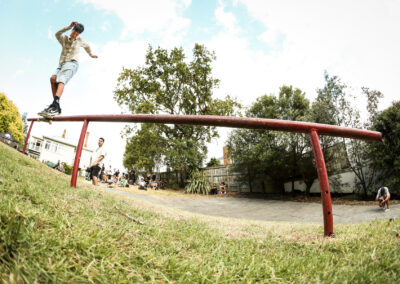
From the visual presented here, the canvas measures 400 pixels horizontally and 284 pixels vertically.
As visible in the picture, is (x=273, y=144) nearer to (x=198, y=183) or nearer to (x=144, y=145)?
(x=198, y=183)

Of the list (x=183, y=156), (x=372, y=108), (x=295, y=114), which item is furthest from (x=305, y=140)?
(x=183, y=156)

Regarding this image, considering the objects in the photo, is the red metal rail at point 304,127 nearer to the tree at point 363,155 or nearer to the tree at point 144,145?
the tree at point 363,155

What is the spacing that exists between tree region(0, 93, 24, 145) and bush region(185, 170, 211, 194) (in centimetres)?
1599

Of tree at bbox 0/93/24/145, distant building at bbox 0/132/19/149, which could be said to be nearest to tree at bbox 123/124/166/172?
distant building at bbox 0/132/19/149

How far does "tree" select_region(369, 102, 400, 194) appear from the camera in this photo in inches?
364

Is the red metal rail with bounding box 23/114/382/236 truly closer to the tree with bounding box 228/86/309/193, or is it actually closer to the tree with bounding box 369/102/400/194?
the tree with bounding box 369/102/400/194

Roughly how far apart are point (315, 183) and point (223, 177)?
24.7 ft

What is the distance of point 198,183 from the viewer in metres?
17.6

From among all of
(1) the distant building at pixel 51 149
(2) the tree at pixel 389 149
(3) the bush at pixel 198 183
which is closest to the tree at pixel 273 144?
(3) the bush at pixel 198 183

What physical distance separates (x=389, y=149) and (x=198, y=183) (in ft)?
41.0

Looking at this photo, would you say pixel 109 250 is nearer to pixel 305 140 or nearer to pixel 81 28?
pixel 81 28

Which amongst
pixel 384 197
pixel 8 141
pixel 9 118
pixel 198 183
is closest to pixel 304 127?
pixel 384 197

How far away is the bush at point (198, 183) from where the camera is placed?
17250mm

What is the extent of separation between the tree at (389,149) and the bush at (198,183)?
446 inches
